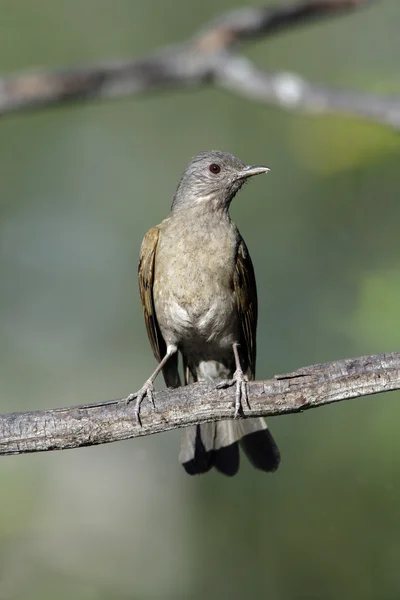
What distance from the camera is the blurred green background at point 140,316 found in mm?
5844

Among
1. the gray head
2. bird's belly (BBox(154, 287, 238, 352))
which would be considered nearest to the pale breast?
bird's belly (BBox(154, 287, 238, 352))

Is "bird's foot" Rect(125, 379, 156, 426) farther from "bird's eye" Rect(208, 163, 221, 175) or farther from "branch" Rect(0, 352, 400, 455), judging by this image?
"bird's eye" Rect(208, 163, 221, 175)

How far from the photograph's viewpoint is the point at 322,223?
8.70 m

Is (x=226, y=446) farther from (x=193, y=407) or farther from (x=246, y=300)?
(x=193, y=407)

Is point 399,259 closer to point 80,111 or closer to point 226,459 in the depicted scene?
point 226,459

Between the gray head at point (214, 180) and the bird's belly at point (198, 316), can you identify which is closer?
the bird's belly at point (198, 316)

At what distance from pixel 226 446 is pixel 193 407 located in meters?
1.14

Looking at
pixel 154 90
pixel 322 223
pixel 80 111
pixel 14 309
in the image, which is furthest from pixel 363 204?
pixel 80 111

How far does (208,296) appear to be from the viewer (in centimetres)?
539

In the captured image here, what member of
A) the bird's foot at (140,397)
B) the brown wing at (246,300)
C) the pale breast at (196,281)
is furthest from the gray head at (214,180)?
the bird's foot at (140,397)

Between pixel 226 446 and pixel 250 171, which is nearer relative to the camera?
pixel 226 446

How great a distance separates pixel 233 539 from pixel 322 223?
10.3 feet

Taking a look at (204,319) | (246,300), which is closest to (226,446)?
(204,319)

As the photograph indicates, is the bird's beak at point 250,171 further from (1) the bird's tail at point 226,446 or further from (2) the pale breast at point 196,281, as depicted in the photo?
(1) the bird's tail at point 226,446
